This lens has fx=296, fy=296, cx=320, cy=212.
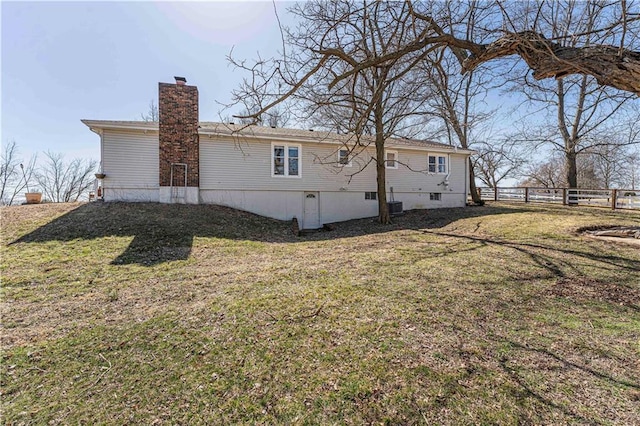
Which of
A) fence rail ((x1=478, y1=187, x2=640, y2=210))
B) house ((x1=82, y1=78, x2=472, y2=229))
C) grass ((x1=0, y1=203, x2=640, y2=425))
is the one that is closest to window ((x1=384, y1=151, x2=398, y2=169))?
house ((x1=82, y1=78, x2=472, y2=229))

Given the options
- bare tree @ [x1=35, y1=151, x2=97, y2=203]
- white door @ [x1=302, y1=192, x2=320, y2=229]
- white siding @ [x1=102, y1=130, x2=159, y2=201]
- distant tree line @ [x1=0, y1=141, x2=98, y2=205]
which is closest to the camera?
white siding @ [x1=102, y1=130, x2=159, y2=201]

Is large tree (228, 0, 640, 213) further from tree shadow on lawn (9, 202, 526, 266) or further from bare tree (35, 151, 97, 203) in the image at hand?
bare tree (35, 151, 97, 203)

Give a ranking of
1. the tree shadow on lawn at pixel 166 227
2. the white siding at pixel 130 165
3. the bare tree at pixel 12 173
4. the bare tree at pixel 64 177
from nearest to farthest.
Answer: the tree shadow on lawn at pixel 166 227 → the white siding at pixel 130 165 → the bare tree at pixel 12 173 → the bare tree at pixel 64 177

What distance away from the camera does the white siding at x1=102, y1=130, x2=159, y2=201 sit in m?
11.1

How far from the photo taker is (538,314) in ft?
12.7

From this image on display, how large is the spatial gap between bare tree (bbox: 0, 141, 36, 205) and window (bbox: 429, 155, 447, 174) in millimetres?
35698

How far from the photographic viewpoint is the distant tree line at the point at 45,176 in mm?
27359

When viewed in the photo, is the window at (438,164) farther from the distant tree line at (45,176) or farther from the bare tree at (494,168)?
the distant tree line at (45,176)

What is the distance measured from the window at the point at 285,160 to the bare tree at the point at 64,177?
26.8 meters

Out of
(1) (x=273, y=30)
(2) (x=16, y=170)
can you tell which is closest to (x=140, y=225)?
(1) (x=273, y=30)

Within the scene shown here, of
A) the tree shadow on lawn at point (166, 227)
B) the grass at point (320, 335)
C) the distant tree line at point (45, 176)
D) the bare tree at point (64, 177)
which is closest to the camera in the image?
the grass at point (320, 335)

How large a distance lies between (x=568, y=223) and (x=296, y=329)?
9.70 metres

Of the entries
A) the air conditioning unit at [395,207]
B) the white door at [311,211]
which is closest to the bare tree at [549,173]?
the air conditioning unit at [395,207]

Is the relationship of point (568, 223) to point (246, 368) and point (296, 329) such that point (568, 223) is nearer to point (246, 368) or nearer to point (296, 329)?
point (296, 329)
